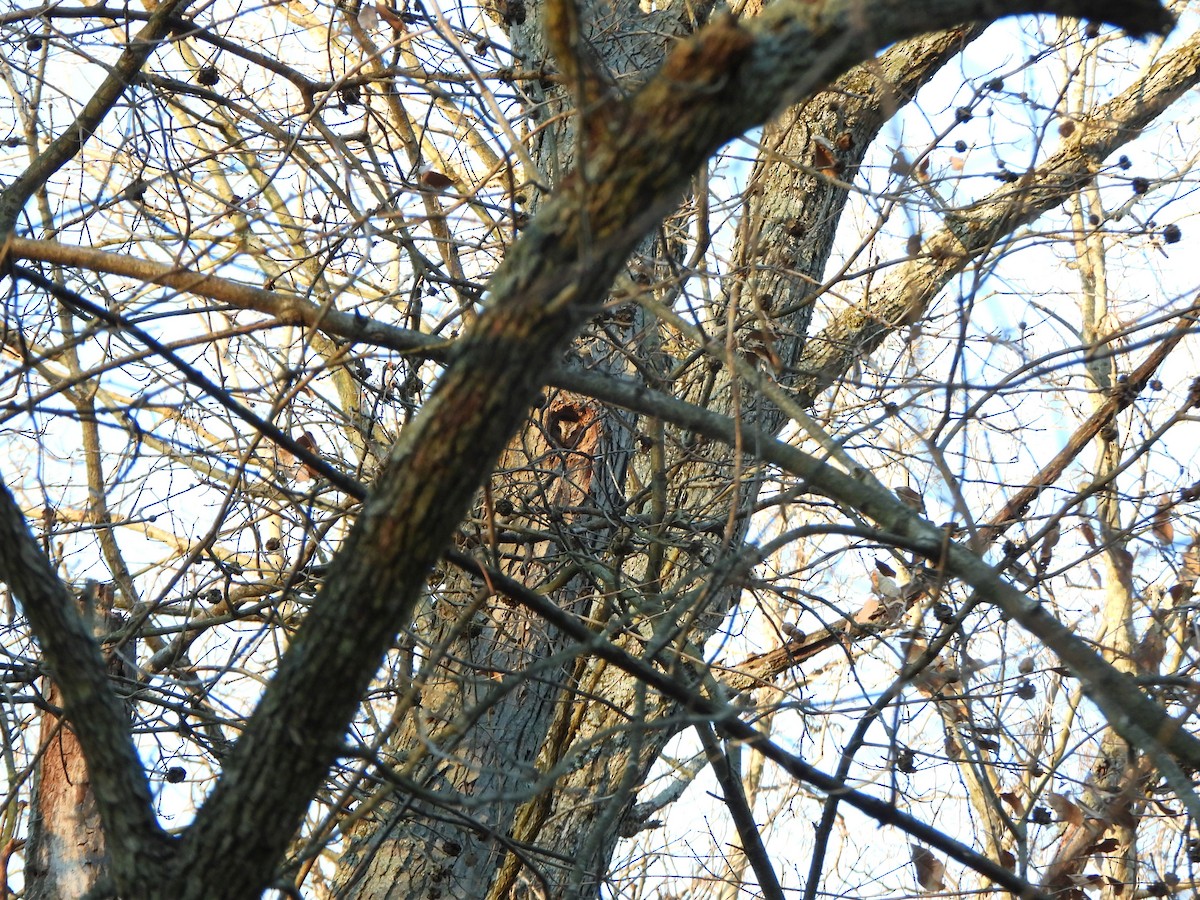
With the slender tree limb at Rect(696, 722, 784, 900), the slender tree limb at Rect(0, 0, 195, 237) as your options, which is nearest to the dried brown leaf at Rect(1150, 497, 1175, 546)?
the slender tree limb at Rect(696, 722, 784, 900)

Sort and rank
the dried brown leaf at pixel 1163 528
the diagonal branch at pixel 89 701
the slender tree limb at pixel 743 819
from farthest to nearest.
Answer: the dried brown leaf at pixel 1163 528, the slender tree limb at pixel 743 819, the diagonal branch at pixel 89 701

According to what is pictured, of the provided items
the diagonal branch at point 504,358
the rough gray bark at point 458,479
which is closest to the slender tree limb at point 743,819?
the rough gray bark at point 458,479

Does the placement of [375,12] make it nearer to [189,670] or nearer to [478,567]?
[478,567]

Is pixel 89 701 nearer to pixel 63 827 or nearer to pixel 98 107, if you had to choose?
pixel 98 107

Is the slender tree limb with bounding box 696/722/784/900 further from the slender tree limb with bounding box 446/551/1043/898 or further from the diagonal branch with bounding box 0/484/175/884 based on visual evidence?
the diagonal branch with bounding box 0/484/175/884

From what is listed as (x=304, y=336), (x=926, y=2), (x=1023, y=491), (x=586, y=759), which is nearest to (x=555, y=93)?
(x=304, y=336)

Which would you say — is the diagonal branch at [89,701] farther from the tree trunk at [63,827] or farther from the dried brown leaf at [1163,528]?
the dried brown leaf at [1163,528]

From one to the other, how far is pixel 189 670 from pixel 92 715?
1.51 m

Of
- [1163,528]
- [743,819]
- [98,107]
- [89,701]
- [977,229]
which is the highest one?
[977,229]

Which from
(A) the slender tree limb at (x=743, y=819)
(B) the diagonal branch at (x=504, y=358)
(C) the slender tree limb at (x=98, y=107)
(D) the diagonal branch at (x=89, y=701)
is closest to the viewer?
(B) the diagonal branch at (x=504, y=358)

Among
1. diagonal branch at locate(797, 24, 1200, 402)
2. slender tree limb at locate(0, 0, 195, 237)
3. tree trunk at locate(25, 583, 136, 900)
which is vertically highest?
diagonal branch at locate(797, 24, 1200, 402)

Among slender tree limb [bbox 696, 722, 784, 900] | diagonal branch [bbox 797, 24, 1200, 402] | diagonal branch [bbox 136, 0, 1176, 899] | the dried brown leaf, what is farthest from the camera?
diagonal branch [bbox 797, 24, 1200, 402]

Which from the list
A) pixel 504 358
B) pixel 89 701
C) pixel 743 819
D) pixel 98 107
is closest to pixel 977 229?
pixel 743 819

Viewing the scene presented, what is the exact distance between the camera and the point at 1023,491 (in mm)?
3523
